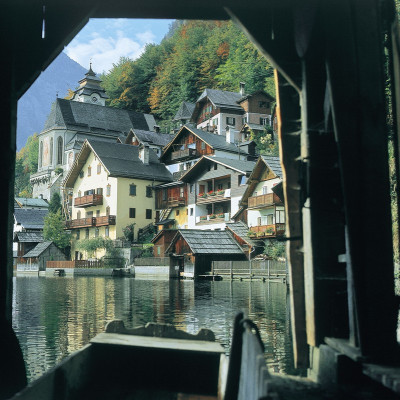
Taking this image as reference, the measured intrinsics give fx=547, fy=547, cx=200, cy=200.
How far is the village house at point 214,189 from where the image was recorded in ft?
170

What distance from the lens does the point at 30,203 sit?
87750 millimetres

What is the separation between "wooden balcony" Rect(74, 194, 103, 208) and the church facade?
977 inches

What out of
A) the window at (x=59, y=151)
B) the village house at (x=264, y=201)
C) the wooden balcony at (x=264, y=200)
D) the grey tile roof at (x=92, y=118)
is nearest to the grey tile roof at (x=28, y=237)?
the window at (x=59, y=151)

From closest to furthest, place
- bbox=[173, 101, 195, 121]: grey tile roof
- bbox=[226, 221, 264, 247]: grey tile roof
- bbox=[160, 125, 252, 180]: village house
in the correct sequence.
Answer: bbox=[226, 221, 264, 247]: grey tile roof → bbox=[160, 125, 252, 180]: village house → bbox=[173, 101, 195, 121]: grey tile roof

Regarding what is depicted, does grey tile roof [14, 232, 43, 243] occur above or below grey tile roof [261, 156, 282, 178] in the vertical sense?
below

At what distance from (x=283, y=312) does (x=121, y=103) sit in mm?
98391

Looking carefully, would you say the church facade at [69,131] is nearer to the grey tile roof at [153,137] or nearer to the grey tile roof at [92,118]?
the grey tile roof at [92,118]

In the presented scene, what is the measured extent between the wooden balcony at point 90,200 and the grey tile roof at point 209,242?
19.3 metres

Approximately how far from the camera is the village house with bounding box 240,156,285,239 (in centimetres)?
4409

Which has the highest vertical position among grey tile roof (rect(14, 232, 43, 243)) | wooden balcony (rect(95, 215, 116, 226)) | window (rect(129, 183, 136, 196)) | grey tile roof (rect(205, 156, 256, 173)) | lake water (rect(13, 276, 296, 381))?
grey tile roof (rect(205, 156, 256, 173))

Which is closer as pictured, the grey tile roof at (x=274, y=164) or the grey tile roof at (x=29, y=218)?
the grey tile roof at (x=274, y=164)

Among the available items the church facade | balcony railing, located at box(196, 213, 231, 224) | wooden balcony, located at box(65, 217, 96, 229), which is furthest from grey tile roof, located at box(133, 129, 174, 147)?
balcony railing, located at box(196, 213, 231, 224)

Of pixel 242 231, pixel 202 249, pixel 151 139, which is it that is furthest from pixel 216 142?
pixel 202 249

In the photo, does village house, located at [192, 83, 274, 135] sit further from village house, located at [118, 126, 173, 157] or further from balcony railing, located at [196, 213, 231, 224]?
balcony railing, located at [196, 213, 231, 224]
